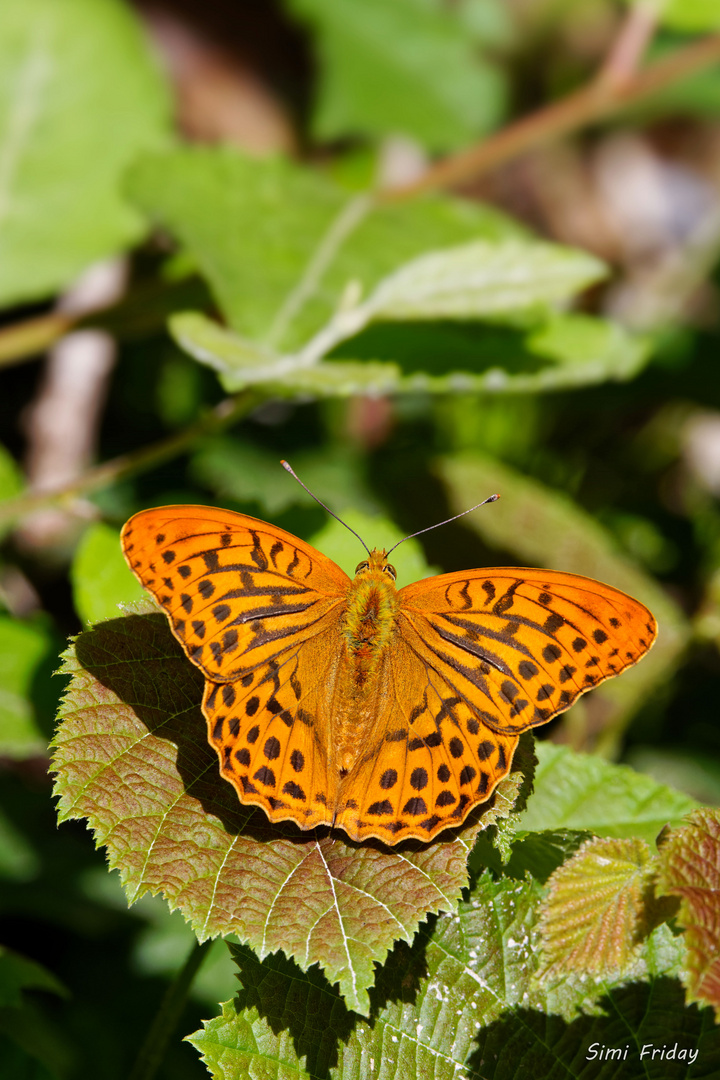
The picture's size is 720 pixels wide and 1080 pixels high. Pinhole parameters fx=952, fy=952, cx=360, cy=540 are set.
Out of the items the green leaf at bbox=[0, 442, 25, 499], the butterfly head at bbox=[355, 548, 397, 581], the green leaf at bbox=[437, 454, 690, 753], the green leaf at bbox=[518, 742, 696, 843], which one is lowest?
the green leaf at bbox=[518, 742, 696, 843]

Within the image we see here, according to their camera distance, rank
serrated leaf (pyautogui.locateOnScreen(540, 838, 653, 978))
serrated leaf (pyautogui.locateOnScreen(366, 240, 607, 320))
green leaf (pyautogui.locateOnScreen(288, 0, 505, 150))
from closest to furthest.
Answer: serrated leaf (pyautogui.locateOnScreen(540, 838, 653, 978)) < serrated leaf (pyautogui.locateOnScreen(366, 240, 607, 320)) < green leaf (pyautogui.locateOnScreen(288, 0, 505, 150))

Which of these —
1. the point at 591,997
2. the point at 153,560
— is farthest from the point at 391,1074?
the point at 153,560

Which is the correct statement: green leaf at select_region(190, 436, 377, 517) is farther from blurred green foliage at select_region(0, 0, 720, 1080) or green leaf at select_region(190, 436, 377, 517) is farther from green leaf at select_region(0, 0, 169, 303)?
green leaf at select_region(0, 0, 169, 303)

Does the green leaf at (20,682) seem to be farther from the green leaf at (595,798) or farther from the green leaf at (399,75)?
the green leaf at (399,75)

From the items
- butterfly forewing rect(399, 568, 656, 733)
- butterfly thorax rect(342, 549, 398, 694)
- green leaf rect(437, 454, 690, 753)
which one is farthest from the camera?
green leaf rect(437, 454, 690, 753)

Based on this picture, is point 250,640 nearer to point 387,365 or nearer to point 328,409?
point 387,365

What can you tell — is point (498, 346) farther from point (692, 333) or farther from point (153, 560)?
point (692, 333)

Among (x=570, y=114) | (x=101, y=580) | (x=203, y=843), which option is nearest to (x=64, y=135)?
(x=570, y=114)

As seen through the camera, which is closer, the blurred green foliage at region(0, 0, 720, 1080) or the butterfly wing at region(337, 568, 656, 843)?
the butterfly wing at region(337, 568, 656, 843)

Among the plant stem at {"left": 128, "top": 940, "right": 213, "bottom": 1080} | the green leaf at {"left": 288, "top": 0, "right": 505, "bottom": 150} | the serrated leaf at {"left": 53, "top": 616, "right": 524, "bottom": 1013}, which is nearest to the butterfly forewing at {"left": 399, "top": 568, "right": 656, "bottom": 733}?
the serrated leaf at {"left": 53, "top": 616, "right": 524, "bottom": 1013}
